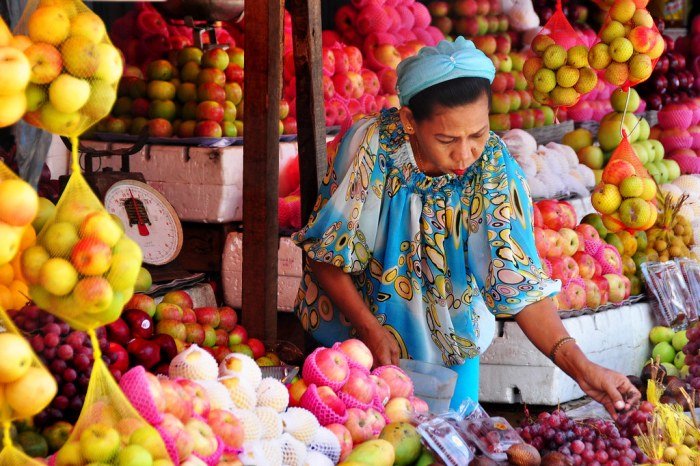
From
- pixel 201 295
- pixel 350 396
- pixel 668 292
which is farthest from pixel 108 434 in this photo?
pixel 668 292

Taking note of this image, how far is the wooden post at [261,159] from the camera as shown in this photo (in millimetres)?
3059

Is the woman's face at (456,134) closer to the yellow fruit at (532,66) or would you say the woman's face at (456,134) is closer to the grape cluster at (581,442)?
the grape cluster at (581,442)

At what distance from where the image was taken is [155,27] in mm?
4973

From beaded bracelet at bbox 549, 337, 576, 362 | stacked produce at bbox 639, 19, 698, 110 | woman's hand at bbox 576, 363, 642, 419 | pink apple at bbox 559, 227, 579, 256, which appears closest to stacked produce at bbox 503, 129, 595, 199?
pink apple at bbox 559, 227, 579, 256

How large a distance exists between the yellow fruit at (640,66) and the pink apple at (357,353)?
1838mm

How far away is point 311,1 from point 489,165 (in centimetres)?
88

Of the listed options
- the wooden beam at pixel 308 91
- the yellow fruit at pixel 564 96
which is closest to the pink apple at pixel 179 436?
the wooden beam at pixel 308 91

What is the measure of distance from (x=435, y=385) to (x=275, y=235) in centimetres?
95

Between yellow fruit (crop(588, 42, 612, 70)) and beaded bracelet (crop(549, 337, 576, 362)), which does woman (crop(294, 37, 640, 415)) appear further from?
yellow fruit (crop(588, 42, 612, 70))

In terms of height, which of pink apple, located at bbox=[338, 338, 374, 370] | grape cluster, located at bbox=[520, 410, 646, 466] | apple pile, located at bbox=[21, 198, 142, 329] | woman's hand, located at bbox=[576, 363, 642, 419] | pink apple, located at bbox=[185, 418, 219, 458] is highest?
apple pile, located at bbox=[21, 198, 142, 329]

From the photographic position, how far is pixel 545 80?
12.0 ft

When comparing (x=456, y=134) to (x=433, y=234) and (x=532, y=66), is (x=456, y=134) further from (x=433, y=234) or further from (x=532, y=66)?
(x=532, y=66)

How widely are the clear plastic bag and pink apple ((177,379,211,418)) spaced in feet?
11.0

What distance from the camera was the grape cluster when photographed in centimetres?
248
